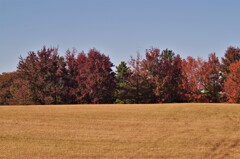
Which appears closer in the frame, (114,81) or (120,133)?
(120,133)

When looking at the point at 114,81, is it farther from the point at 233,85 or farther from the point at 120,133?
the point at 120,133

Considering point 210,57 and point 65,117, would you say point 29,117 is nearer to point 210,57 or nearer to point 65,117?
point 65,117

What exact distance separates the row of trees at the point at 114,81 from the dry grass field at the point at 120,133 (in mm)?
A: 21645

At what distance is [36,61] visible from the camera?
53844 millimetres

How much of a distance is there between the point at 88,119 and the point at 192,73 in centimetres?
3628

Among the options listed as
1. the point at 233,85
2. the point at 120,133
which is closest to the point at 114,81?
the point at 233,85

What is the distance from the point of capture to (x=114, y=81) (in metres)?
54.2

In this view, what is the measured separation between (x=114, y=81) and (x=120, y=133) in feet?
104

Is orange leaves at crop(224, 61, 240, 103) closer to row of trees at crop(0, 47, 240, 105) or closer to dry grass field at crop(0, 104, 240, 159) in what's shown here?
row of trees at crop(0, 47, 240, 105)

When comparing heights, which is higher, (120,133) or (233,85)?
(233,85)

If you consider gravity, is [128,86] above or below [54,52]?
below

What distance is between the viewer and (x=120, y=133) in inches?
891

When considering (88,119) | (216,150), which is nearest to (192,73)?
(88,119)

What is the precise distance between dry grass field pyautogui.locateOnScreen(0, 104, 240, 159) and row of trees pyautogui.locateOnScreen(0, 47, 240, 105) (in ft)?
71.0
